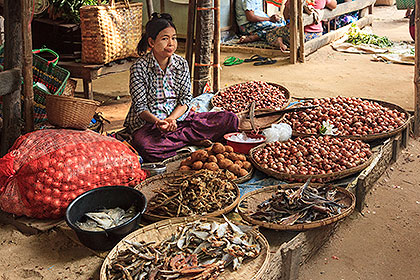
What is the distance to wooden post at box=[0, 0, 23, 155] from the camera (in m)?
3.31

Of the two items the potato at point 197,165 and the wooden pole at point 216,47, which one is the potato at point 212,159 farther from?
the wooden pole at point 216,47

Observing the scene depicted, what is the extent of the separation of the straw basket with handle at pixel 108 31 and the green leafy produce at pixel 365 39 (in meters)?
5.49

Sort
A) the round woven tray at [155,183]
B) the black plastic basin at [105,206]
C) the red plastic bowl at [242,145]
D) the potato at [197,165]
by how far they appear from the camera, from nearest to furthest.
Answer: the black plastic basin at [105,206], the round woven tray at [155,183], the potato at [197,165], the red plastic bowl at [242,145]

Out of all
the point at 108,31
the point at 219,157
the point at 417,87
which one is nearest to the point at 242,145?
the point at 219,157

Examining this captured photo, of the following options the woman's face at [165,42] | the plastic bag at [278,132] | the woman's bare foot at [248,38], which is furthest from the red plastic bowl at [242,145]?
the woman's bare foot at [248,38]

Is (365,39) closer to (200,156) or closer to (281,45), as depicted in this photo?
(281,45)

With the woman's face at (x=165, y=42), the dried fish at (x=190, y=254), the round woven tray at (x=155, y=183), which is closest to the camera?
the dried fish at (x=190, y=254)

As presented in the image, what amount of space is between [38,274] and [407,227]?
2444 mm

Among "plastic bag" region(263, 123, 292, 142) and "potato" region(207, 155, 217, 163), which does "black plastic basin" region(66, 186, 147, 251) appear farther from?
"plastic bag" region(263, 123, 292, 142)

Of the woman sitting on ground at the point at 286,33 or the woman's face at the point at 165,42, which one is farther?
the woman sitting on ground at the point at 286,33

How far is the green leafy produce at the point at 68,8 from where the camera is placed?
5.36 meters

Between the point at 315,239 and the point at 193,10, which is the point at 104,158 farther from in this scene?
the point at 193,10

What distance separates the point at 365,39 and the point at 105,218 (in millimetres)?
7997

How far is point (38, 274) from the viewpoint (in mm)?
2562
